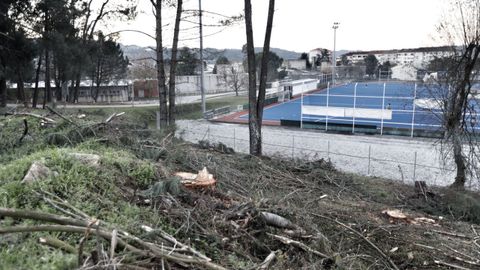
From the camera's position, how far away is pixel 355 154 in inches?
824

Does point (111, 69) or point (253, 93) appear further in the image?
point (111, 69)

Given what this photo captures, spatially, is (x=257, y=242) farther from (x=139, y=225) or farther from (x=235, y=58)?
(x=235, y=58)

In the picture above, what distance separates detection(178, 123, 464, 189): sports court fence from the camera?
1630cm

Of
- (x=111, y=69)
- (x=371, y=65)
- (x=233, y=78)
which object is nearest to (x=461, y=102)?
(x=111, y=69)

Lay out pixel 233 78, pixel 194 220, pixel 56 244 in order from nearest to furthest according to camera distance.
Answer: pixel 56 244 < pixel 194 220 < pixel 233 78

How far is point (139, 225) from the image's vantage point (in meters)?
Result: 4.15

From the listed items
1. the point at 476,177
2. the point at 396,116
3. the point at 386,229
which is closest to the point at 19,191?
the point at 386,229

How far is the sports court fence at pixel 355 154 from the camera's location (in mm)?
16297

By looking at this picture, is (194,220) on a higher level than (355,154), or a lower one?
higher

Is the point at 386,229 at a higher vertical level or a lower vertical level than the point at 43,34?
lower

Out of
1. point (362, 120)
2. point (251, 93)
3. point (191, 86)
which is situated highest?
point (251, 93)

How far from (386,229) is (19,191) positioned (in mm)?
5126

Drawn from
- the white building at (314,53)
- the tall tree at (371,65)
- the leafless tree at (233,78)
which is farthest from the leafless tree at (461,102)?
the white building at (314,53)

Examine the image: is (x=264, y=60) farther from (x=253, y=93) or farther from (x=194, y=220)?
(x=194, y=220)
